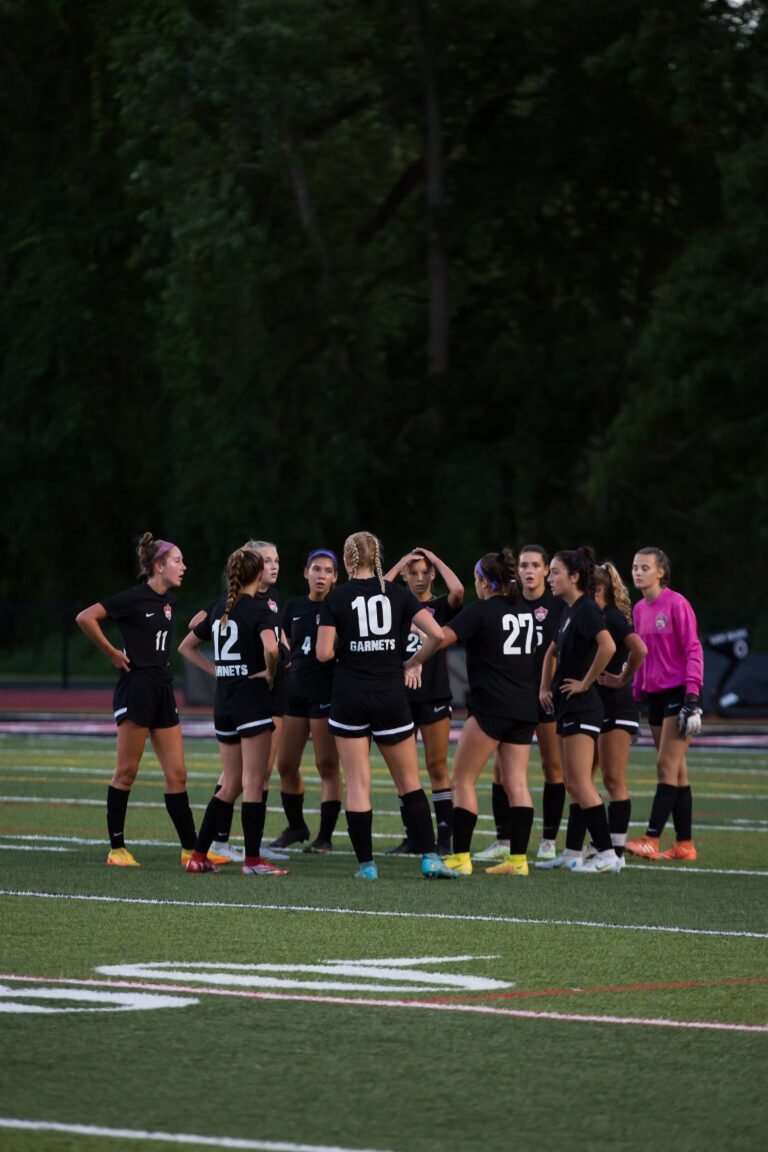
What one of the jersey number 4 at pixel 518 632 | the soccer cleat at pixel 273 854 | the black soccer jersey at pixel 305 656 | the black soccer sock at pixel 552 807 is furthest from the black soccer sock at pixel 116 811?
the black soccer sock at pixel 552 807

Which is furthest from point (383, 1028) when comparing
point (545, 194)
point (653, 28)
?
point (545, 194)

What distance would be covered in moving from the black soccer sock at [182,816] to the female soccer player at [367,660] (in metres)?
1.22

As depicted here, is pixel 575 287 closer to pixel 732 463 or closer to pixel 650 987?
pixel 732 463

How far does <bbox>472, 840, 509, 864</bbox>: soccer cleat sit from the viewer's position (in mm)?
14750

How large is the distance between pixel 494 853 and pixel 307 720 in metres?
1.53

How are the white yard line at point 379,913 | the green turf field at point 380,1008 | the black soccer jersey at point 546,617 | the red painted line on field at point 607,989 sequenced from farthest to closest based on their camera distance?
the black soccer jersey at point 546,617 < the white yard line at point 379,913 < the red painted line on field at point 607,989 < the green turf field at point 380,1008

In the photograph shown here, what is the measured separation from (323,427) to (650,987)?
36226mm

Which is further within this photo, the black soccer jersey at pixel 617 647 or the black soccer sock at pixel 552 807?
the black soccer sock at pixel 552 807

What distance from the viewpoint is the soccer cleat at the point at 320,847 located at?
15.0m

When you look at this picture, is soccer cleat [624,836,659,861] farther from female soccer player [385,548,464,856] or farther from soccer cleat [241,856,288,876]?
soccer cleat [241,856,288,876]

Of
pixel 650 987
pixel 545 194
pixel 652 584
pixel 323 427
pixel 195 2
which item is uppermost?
pixel 195 2

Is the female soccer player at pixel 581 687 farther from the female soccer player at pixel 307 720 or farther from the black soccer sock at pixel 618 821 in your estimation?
the female soccer player at pixel 307 720

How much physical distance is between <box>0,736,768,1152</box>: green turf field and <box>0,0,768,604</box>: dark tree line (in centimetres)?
2854

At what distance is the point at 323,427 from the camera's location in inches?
1766
